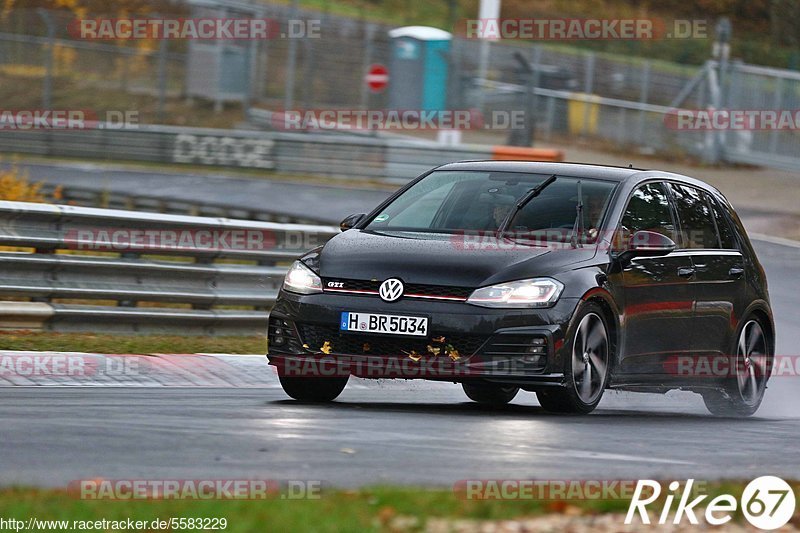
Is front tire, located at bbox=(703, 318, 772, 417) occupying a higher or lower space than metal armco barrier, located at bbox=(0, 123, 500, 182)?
higher

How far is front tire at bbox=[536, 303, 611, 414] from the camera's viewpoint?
8633 mm

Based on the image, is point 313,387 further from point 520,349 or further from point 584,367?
point 584,367

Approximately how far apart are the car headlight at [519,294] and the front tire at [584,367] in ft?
0.70

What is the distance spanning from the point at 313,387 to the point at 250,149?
22237 mm

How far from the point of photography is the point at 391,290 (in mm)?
8578

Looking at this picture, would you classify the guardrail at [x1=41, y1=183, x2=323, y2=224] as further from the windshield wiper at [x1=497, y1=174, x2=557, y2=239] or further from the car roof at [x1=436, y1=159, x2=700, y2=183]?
the windshield wiper at [x1=497, y1=174, x2=557, y2=239]

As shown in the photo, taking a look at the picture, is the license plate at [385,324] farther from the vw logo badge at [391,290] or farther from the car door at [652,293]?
the car door at [652,293]

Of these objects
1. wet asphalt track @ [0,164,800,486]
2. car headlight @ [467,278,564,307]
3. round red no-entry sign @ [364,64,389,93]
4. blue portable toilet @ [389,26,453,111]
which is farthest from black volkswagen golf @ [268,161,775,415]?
blue portable toilet @ [389,26,453,111]

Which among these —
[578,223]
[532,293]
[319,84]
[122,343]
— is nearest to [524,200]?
[578,223]

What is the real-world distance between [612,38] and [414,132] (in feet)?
33.5

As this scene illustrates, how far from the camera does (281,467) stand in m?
6.25

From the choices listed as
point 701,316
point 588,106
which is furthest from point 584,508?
point 588,106

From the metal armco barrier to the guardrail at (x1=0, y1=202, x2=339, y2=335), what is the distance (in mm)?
14747

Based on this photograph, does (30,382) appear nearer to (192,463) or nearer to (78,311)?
(78,311)
